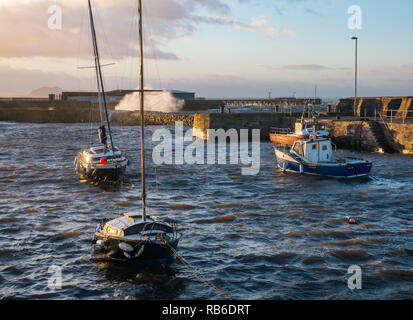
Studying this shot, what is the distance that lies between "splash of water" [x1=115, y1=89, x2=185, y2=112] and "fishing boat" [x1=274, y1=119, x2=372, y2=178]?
80.3 m

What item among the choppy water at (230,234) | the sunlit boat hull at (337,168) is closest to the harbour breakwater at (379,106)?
the choppy water at (230,234)

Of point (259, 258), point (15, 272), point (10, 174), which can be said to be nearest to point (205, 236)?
point (259, 258)

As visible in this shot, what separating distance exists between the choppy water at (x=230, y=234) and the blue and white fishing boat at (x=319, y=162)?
0.93 meters

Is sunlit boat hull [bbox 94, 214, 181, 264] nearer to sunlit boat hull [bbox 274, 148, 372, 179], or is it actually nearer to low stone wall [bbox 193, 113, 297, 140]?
sunlit boat hull [bbox 274, 148, 372, 179]

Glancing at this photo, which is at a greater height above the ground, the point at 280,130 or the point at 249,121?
the point at 249,121

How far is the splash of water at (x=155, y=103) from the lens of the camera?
384 feet

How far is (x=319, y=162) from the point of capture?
113 feet

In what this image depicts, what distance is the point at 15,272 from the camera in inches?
683

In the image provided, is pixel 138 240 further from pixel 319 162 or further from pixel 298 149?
pixel 298 149

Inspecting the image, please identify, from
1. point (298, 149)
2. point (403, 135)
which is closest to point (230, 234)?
point (298, 149)

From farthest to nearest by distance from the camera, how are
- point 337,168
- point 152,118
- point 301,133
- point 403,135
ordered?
1. point 152,118
2. point 301,133
3. point 403,135
4. point 337,168

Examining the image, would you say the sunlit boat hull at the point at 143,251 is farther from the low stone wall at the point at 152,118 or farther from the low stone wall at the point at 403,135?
the low stone wall at the point at 152,118

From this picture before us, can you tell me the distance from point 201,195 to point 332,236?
35.2ft
